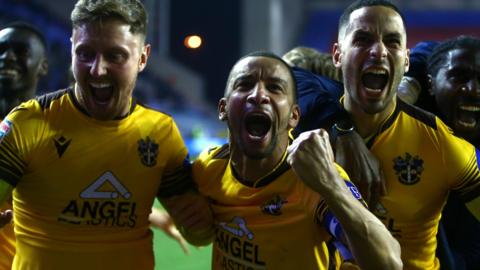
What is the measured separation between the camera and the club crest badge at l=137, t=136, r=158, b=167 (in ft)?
7.24

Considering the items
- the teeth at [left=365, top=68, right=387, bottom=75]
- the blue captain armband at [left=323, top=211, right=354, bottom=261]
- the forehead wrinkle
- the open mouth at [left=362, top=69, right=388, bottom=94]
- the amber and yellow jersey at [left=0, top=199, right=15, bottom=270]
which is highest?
the forehead wrinkle

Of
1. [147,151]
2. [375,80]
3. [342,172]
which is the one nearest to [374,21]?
[375,80]

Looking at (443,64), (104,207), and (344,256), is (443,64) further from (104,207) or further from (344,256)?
(104,207)

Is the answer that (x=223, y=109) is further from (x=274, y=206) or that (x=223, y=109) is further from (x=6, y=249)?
(x=6, y=249)

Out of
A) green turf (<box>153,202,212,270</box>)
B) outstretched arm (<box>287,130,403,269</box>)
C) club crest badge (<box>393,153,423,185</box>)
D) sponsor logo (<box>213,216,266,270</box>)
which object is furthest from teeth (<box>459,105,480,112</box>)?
green turf (<box>153,202,212,270</box>)

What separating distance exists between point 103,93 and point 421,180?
116cm

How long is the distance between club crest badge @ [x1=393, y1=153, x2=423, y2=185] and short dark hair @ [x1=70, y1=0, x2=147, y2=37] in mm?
1048

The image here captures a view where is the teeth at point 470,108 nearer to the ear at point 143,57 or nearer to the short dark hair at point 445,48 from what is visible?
the short dark hair at point 445,48

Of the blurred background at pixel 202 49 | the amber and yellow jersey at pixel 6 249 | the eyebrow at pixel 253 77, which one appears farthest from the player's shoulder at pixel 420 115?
the blurred background at pixel 202 49

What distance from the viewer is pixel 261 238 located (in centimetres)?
208

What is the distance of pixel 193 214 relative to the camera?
2230mm

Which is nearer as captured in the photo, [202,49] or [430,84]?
[430,84]

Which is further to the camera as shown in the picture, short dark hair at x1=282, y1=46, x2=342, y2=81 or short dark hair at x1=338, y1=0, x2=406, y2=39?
short dark hair at x1=282, y1=46, x2=342, y2=81

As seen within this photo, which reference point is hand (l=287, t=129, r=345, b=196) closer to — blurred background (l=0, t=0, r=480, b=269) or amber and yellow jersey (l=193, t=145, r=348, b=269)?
amber and yellow jersey (l=193, t=145, r=348, b=269)
